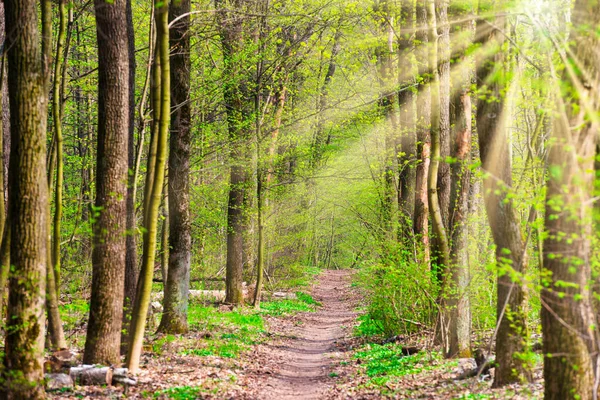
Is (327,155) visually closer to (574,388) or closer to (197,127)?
(197,127)

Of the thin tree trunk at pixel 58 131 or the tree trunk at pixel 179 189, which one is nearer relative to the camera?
the thin tree trunk at pixel 58 131

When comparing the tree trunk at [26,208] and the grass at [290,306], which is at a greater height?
the tree trunk at [26,208]

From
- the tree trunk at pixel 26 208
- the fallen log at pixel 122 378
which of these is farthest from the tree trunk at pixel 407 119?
the tree trunk at pixel 26 208

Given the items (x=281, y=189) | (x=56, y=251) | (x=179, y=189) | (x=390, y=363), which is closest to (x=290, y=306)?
(x=281, y=189)

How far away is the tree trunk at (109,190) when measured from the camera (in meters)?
8.49

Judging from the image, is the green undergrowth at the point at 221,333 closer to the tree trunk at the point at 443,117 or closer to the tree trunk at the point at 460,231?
the tree trunk at the point at 460,231

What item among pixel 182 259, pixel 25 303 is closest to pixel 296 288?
pixel 182 259

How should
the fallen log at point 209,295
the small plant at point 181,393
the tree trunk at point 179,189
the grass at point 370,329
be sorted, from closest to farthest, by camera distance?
the small plant at point 181,393 < the tree trunk at point 179,189 < the grass at point 370,329 < the fallen log at point 209,295

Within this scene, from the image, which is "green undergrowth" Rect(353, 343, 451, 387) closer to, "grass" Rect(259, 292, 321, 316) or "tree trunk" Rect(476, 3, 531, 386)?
"tree trunk" Rect(476, 3, 531, 386)

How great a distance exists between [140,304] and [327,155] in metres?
17.0

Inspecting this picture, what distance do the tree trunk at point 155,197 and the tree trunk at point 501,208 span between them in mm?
4007

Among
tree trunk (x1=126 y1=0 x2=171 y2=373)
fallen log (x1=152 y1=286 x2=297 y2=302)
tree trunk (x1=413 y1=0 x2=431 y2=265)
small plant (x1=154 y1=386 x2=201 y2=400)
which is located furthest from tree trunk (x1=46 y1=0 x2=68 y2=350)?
fallen log (x1=152 y1=286 x2=297 y2=302)

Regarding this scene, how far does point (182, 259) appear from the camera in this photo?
12797mm

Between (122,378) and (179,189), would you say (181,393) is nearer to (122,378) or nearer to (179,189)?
(122,378)
